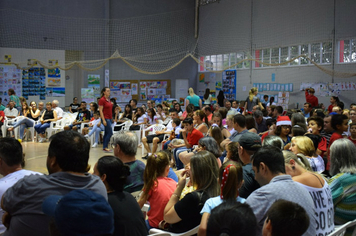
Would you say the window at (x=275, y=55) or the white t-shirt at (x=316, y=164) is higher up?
the window at (x=275, y=55)

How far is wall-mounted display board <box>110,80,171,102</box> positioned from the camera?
18984 mm

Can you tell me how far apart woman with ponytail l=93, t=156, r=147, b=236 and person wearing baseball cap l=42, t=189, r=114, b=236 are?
88 cm

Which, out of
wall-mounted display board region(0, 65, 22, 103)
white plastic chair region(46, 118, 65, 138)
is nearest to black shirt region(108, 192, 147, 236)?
white plastic chair region(46, 118, 65, 138)

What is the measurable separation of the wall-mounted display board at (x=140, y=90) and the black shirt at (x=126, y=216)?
16.7 metres

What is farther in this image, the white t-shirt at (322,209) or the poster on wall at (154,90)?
the poster on wall at (154,90)

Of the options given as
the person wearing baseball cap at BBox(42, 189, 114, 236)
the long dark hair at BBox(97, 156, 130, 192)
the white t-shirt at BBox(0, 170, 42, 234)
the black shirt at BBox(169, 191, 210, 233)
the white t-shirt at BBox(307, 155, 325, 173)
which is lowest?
the black shirt at BBox(169, 191, 210, 233)

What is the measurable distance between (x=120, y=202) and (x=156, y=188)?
0.96 meters

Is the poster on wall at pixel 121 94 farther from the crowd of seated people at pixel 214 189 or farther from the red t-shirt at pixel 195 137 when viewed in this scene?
the crowd of seated people at pixel 214 189

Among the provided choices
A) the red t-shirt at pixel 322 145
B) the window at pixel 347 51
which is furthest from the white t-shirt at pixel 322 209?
the window at pixel 347 51

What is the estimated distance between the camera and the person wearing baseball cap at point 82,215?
136 cm

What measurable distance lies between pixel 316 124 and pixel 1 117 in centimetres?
932

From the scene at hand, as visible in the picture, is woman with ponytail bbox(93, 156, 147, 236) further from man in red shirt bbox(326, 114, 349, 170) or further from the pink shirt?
man in red shirt bbox(326, 114, 349, 170)

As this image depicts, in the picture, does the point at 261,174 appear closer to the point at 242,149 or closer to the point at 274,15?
the point at 242,149

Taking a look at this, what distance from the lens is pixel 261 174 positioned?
2.55 metres
